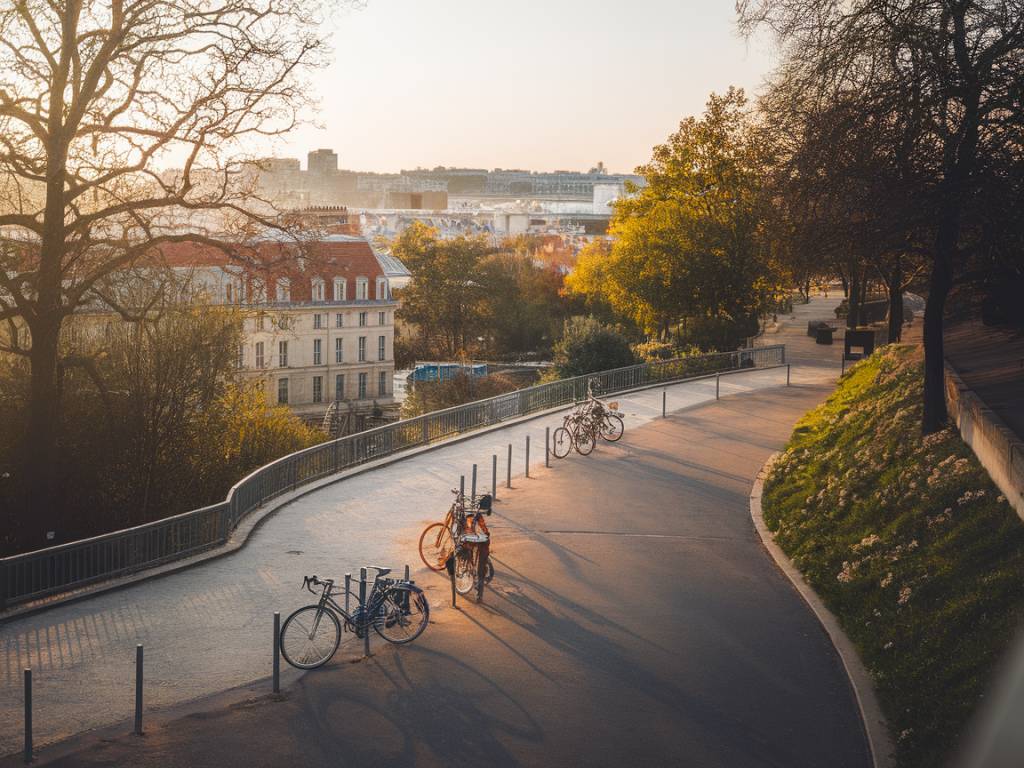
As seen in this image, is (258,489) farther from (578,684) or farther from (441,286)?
(441,286)

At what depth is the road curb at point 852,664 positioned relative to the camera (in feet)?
33.3

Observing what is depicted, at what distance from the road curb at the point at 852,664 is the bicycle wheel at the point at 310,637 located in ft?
17.9

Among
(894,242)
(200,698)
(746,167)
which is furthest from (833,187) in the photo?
(746,167)

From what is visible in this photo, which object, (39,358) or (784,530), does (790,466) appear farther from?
(39,358)

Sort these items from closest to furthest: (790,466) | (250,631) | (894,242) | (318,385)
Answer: (250,631) < (894,242) < (790,466) < (318,385)

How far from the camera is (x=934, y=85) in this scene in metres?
17.3

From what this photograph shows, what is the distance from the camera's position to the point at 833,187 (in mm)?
18203

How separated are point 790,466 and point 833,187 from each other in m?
5.89

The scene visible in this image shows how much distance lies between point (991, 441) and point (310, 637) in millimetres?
8625

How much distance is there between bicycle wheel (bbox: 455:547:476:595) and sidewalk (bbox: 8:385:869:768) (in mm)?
281

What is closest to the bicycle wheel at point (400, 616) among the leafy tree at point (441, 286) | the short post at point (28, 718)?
the short post at point (28, 718)

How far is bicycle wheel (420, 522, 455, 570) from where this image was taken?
16.0 metres

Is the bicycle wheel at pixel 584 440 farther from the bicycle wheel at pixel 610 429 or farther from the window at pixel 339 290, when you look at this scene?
the window at pixel 339 290

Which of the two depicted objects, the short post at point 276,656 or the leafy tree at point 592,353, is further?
the leafy tree at point 592,353
